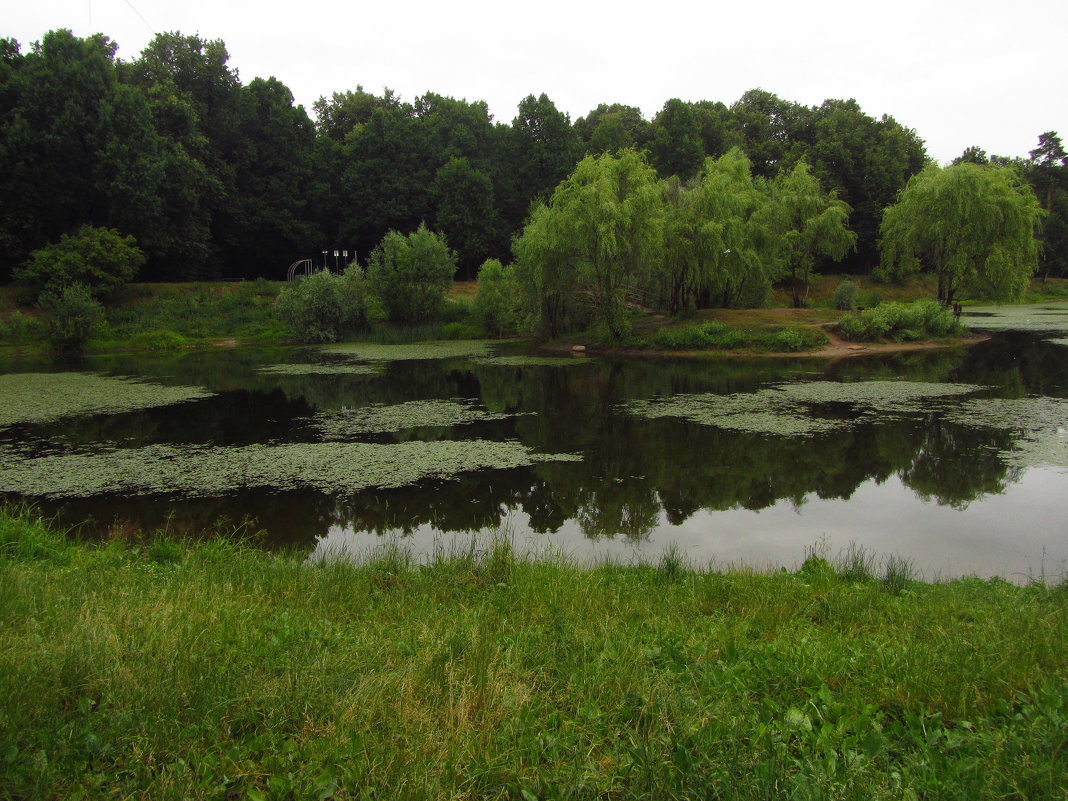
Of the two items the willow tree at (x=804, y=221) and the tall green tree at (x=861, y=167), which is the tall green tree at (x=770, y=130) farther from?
the willow tree at (x=804, y=221)

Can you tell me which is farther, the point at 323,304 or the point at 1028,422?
the point at 323,304

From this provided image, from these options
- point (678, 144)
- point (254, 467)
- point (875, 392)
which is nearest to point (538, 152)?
point (678, 144)

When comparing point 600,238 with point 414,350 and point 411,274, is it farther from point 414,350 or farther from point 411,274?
point 411,274

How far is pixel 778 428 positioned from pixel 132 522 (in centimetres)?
1258

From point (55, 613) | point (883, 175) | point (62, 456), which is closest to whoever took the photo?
point (55, 613)

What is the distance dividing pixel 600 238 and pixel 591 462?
18636 mm

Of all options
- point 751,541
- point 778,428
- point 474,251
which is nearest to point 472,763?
point 751,541

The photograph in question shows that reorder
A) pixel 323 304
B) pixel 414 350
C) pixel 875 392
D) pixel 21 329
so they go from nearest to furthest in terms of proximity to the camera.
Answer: pixel 875 392
pixel 414 350
pixel 21 329
pixel 323 304

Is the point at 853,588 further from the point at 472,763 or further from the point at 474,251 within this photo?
the point at 474,251

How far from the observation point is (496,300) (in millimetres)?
38312

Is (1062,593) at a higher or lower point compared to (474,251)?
lower

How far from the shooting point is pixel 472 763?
2932 millimetres

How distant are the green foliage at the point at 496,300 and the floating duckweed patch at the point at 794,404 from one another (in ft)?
66.0

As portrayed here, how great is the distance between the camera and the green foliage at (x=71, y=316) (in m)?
33.1
